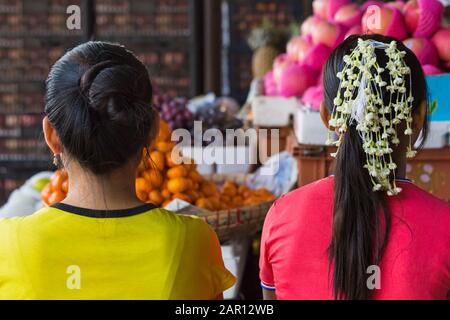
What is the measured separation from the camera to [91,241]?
50.5 inches

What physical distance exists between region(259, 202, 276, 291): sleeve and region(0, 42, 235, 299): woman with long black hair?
18cm

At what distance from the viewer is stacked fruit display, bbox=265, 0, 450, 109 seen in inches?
107

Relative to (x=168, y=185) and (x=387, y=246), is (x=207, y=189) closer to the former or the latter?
(x=168, y=185)

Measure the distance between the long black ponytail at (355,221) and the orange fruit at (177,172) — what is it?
51.6 inches

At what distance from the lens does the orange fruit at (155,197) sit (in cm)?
262

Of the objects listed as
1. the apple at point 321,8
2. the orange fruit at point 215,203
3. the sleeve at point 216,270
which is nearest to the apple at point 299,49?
the apple at point 321,8

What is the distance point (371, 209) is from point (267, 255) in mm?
254

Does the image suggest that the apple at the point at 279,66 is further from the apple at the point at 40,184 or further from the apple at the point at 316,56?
the apple at the point at 40,184

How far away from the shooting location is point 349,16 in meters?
3.14

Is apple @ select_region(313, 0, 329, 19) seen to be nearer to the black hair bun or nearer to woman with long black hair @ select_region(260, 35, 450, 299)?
woman with long black hair @ select_region(260, 35, 450, 299)

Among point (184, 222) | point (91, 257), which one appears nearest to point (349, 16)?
point (184, 222)

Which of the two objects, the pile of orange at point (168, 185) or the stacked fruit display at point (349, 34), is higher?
the stacked fruit display at point (349, 34)

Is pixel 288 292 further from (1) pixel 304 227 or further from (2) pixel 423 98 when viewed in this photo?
(2) pixel 423 98

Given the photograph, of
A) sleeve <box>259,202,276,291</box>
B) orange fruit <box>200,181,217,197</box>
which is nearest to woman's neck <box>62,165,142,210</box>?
sleeve <box>259,202,276,291</box>
